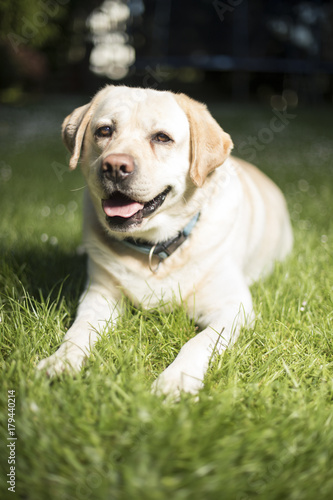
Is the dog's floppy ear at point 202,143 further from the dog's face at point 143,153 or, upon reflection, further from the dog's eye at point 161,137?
the dog's eye at point 161,137

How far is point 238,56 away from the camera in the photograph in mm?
19359

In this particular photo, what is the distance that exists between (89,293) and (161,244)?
50cm

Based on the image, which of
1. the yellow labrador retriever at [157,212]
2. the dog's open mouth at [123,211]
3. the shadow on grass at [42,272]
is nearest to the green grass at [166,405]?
the shadow on grass at [42,272]

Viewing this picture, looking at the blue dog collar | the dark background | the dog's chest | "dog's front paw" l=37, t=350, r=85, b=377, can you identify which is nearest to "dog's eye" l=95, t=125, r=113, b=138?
the blue dog collar

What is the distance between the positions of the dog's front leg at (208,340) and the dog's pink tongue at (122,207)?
605 mm

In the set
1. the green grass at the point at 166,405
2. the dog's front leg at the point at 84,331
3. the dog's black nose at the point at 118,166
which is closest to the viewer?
the green grass at the point at 166,405

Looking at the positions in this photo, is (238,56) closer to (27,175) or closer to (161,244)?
(27,175)

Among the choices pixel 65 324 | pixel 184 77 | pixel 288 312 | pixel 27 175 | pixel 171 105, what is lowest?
pixel 184 77

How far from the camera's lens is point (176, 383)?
5.99 ft

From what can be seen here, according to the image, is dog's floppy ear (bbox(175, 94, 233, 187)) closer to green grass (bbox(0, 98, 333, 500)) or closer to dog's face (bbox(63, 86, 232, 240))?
dog's face (bbox(63, 86, 232, 240))

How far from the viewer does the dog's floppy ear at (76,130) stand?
103 inches

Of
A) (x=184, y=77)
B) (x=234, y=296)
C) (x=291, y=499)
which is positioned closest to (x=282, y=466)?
(x=291, y=499)

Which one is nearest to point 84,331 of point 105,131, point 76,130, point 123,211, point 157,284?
point 157,284

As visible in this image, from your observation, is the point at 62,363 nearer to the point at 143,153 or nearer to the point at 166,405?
the point at 166,405
